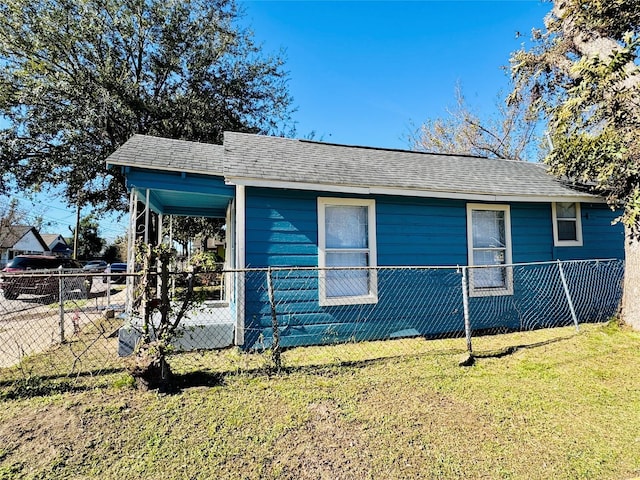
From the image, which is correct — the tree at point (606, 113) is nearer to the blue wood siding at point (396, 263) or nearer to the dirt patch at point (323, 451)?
the blue wood siding at point (396, 263)

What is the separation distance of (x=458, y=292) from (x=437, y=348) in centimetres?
151

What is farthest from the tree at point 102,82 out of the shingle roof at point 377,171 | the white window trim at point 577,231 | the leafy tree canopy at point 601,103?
the white window trim at point 577,231

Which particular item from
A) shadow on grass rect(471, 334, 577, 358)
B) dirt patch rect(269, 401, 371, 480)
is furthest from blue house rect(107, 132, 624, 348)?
dirt patch rect(269, 401, 371, 480)

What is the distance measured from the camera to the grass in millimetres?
2467

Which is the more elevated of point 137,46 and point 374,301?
point 137,46

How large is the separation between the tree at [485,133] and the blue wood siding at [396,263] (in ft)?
40.8

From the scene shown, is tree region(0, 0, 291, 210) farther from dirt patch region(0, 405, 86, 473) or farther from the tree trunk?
the tree trunk

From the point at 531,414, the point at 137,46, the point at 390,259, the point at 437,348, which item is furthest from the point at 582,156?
the point at 137,46

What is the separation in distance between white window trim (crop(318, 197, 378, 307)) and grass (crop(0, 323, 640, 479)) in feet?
4.14

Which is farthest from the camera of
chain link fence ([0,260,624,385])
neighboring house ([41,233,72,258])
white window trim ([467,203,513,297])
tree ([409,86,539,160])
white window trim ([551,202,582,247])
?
neighboring house ([41,233,72,258])

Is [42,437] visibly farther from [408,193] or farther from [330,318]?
[408,193]

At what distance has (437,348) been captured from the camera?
5.32 metres

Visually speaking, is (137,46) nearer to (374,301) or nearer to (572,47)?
(374,301)

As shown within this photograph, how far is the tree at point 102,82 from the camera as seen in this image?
10367 mm
